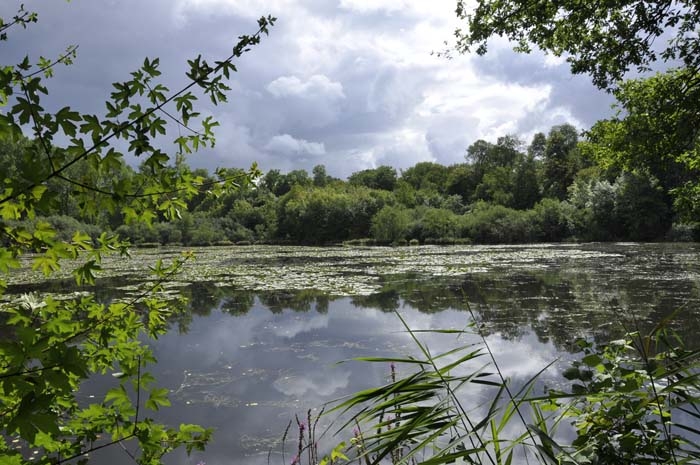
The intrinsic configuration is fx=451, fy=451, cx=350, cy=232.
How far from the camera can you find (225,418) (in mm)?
4828

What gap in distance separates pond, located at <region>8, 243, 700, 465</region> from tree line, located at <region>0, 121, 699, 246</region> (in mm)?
3473

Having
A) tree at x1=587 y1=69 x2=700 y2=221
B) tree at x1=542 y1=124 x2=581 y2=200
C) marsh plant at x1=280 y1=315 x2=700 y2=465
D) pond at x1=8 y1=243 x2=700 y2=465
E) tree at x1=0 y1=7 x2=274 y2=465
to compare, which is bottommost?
pond at x1=8 y1=243 x2=700 y2=465

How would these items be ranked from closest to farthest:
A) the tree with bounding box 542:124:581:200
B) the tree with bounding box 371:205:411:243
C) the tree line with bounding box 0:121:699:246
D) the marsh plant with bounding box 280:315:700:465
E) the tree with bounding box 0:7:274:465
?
the tree with bounding box 0:7:274:465
the marsh plant with bounding box 280:315:700:465
the tree line with bounding box 0:121:699:246
the tree with bounding box 371:205:411:243
the tree with bounding box 542:124:581:200

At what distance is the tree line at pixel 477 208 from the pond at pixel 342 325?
3473mm

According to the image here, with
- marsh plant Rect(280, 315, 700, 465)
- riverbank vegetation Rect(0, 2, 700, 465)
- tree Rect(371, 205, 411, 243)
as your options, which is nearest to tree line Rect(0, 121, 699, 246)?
tree Rect(371, 205, 411, 243)

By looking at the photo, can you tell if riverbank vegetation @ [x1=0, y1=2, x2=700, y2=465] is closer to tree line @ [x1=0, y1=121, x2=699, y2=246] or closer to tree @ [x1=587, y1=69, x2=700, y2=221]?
tree @ [x1=587, y1=69, x2=700, y2=221]

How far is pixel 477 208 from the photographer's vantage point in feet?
150

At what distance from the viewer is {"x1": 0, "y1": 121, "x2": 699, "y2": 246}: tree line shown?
33594mm

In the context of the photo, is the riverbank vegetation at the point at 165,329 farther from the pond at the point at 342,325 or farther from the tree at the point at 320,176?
the tree at the point at 320,176

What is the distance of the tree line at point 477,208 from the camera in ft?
110

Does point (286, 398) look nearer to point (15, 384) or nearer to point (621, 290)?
point (15, 384)

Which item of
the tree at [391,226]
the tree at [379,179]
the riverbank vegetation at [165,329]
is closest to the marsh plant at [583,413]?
the riverbank vegetation at [165,329]

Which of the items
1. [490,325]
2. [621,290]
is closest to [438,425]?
[490,325]

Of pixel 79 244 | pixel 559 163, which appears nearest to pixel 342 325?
pixel 79 244
